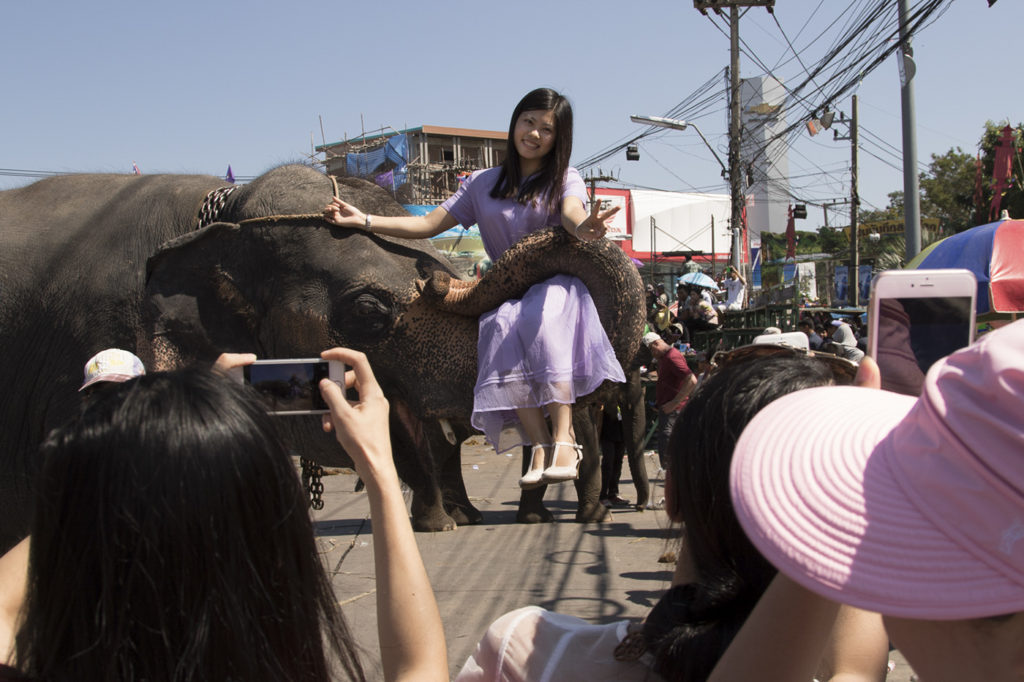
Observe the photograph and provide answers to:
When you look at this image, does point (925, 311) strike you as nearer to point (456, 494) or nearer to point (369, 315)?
point (369, 315)

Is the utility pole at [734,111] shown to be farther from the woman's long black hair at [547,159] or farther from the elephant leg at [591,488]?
the woman's long black hair at [547,159]

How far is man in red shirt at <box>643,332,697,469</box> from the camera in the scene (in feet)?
28.6

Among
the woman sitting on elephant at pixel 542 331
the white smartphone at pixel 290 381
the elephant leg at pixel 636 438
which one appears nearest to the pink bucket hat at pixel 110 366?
the white smartphone at pixel 290 381

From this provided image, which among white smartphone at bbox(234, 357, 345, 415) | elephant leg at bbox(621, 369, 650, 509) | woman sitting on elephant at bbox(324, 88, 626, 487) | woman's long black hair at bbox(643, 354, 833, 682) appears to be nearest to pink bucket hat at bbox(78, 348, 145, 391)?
white smartphone at bbox(234, 357, 345, 415)

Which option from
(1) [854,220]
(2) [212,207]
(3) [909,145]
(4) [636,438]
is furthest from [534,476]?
(1) [854,220]

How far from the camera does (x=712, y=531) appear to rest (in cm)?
156

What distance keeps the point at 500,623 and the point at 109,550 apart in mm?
678

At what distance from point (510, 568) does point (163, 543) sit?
213 inches

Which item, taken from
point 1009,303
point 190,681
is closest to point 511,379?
point 190,681

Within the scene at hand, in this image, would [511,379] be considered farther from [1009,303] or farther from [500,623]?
[1009,303]

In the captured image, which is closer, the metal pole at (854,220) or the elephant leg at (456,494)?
the elephant leg at (456,494)

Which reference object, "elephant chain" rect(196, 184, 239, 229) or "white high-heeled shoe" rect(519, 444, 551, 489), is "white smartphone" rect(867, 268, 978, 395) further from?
"elephant chain" rect(196, 184, 239, 229)

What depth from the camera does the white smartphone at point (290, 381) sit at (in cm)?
208

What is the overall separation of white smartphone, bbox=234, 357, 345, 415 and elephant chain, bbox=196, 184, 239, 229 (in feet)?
6.85
